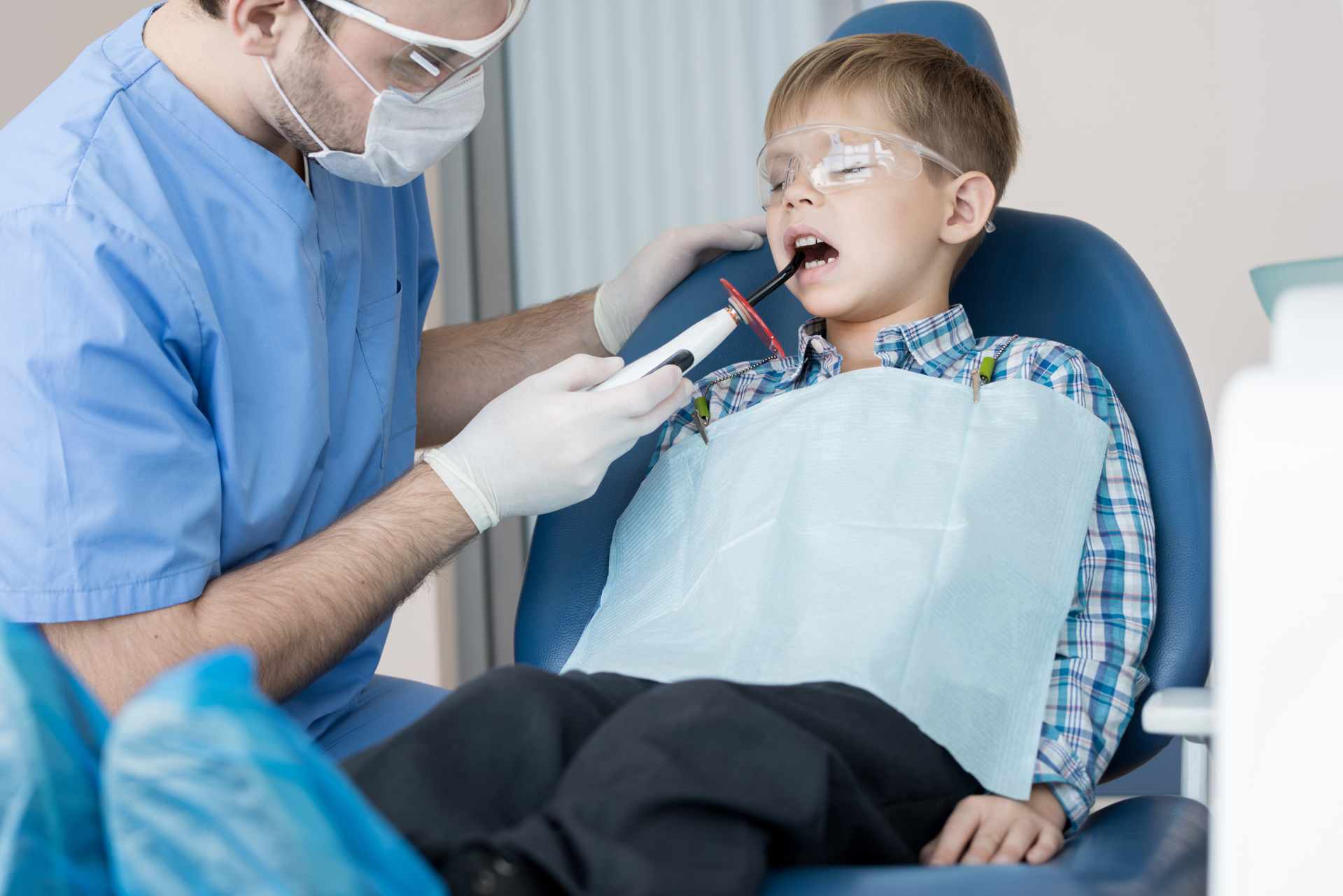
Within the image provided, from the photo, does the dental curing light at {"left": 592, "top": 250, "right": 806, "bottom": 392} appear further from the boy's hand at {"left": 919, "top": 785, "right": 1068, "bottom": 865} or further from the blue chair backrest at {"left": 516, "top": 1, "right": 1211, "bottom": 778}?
the boy's hand at {"left": 919, "top": 785, "right": 1068, "bottom": 865}

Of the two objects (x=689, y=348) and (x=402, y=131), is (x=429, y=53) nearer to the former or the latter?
(x=402, y=131)

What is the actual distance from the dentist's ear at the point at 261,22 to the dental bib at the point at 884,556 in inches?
23.4

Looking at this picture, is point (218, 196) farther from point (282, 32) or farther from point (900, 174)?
point (900, 174)

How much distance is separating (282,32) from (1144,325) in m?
0.90

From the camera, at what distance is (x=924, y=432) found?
1164 mm

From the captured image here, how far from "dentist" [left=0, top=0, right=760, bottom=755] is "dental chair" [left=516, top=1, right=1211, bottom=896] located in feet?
0.43

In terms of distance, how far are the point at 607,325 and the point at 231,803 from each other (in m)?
1.17

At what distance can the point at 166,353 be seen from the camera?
112 centimetres

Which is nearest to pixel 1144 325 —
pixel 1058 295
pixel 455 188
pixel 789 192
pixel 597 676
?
pixel 1058 295

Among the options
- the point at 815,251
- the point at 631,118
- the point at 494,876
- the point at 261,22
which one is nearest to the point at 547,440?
the point at 815,251

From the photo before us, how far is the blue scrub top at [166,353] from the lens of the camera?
1037 mm

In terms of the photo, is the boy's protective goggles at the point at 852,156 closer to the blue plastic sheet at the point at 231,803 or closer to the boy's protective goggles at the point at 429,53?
the boy's protective goggles at the point at 429,53

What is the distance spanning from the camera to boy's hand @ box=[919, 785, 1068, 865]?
34.5 inches

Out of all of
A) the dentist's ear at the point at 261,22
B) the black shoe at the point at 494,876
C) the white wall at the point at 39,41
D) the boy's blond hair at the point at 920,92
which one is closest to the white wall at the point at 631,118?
the white wall at the point at 39,41
